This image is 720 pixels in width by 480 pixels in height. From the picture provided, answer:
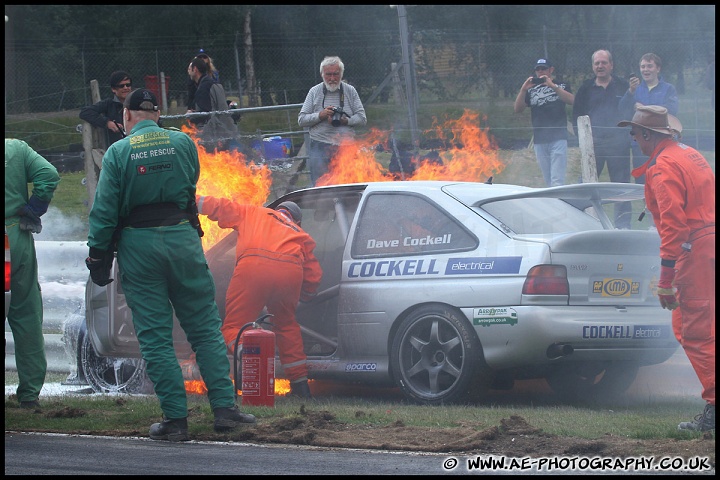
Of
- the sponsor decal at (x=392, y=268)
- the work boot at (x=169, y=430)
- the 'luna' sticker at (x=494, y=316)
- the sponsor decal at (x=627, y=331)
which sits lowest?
the work boot at (x=169, y=430)

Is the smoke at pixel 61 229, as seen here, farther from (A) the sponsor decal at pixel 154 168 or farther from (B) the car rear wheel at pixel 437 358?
(A) the sponsor decal at pixel 154 168

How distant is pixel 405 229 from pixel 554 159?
4493 mm

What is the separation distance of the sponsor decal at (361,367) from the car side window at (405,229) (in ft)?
2.66

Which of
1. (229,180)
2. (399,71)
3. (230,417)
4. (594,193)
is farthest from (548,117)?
(230,417)

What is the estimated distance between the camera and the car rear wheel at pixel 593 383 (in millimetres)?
8336

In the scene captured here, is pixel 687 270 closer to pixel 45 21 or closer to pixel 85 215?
pixel 85 215

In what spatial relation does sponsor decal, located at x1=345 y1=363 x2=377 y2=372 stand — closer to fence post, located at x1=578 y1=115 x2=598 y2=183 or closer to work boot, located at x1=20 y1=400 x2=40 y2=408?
work boot, located at x1=20 y1=400 x2=40 y2=408

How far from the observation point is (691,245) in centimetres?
660

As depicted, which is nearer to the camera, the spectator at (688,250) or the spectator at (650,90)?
the spectator at (688,250)

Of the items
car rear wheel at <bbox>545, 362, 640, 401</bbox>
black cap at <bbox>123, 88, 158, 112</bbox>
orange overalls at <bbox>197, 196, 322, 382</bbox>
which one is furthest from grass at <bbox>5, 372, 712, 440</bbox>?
black cap at <bbox>123, 88, 158, 112</bbox>

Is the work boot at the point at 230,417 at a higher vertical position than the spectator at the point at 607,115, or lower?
lower

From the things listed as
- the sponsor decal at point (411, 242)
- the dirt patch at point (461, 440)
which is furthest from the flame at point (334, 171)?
the dirt patch at point (461, 440)

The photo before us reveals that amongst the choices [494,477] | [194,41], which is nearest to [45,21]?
[194,41]

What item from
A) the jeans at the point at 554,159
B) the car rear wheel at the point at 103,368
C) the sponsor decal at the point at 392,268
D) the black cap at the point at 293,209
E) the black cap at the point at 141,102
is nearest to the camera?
the black cap at the point at 141,102
